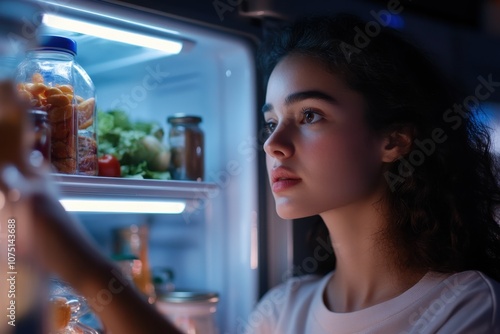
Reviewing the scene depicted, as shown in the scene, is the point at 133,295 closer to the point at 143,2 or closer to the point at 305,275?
the point at 143,2

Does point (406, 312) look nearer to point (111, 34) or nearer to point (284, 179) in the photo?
point (284, 179)

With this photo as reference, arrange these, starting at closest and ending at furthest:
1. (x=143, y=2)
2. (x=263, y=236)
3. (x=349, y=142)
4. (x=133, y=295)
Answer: (x=133, y=295)
(x=143, y=2)
(x=349, y=142)
(x=263, y=236)

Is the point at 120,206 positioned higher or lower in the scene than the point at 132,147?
lower

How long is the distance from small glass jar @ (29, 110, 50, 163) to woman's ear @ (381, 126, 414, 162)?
2.22 ft

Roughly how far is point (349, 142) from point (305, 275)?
43 centimetres

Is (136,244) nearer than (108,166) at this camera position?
No

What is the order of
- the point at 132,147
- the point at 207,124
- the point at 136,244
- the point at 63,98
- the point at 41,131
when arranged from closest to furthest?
1. the point at 41,131
2. the point at 63,98
3. the point at 132,147
4. the point at 207,124
5. the point at 136,244

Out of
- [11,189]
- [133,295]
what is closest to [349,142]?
[133,295]

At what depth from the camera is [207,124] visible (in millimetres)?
1552

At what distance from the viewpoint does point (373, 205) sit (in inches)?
53.4

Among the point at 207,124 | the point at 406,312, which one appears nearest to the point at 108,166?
the point at 207,124

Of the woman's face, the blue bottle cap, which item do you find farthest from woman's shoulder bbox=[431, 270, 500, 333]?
the blue bottle cap

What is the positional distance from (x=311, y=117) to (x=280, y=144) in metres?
0.09

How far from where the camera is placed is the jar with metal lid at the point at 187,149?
144cm
